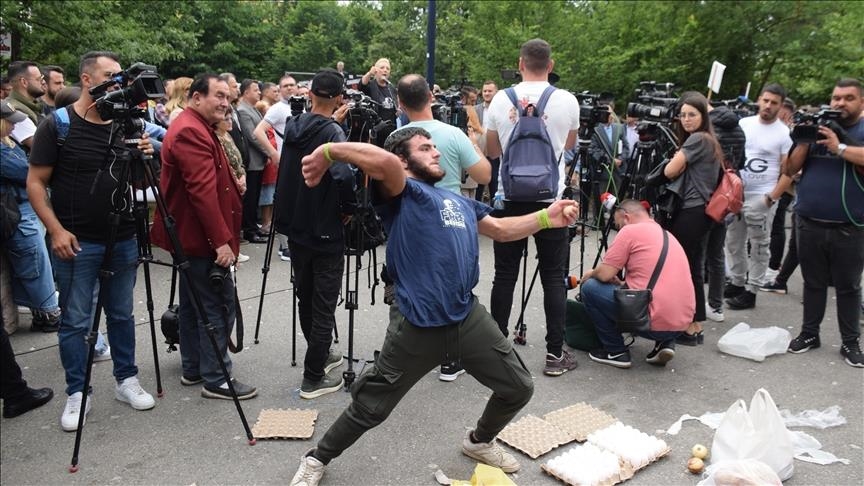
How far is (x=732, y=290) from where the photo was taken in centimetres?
647

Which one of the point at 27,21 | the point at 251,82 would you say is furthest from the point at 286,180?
the point at 27,21

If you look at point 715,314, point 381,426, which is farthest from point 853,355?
point 381,426

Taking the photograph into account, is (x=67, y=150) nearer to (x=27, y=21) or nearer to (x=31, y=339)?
(x=31, y=339)

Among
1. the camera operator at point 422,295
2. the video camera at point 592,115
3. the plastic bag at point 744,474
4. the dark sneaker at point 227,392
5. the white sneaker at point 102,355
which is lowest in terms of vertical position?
the white sneaker at point 102,355

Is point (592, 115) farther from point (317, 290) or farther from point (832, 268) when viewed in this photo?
point (317, 290)

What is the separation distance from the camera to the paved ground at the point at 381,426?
3406mm

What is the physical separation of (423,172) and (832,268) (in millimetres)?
3786

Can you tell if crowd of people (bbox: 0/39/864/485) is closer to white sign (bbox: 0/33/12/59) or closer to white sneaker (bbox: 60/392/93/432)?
white sneaker (bbox: 60/392/93/432)

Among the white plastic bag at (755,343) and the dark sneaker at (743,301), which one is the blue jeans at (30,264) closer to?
the white plastic bag at (755,343)

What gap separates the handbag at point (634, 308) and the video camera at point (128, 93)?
3.31 m

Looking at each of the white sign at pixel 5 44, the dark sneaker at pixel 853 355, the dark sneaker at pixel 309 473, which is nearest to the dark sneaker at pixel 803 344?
the dark sneaker at pixel 853 355

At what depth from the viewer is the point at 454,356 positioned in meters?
3.05

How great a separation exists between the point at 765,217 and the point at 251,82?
6114mm

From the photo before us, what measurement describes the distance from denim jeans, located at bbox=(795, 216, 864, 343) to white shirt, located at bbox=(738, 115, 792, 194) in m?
1.19
